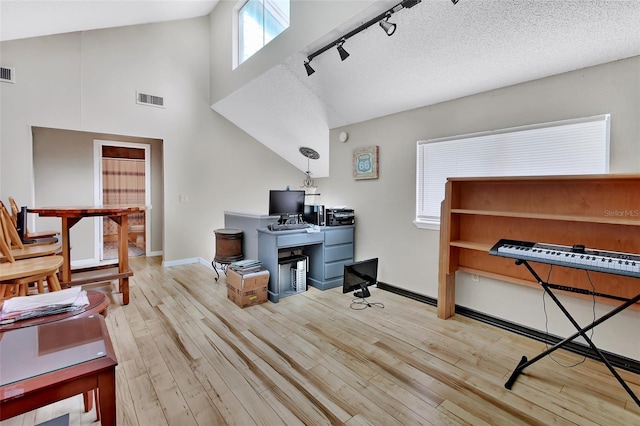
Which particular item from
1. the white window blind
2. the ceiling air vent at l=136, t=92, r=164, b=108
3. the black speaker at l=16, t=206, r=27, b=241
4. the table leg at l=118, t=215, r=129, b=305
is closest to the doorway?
the ceiling air vent at l=136, t=92, r=164, b=108

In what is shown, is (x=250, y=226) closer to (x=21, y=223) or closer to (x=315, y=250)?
(x=315, y=250)

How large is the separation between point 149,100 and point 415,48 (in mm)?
4085

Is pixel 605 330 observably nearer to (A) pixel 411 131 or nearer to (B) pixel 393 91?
(A) pixel 411 131

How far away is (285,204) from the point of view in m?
3.74

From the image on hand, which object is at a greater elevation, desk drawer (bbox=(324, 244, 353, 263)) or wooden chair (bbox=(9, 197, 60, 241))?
wooden chair (bbox=(9, 197, 60, 241))

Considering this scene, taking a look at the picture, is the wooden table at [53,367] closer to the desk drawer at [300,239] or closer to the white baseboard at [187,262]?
the desk drawer at [300,239]

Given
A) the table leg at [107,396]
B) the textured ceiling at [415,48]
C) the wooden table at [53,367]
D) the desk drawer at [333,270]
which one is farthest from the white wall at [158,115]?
the table leg at [107,396]

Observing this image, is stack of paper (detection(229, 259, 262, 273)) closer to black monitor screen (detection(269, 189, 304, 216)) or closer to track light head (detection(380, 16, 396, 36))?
black monitor screen (detection(269, 189, 304, 216))

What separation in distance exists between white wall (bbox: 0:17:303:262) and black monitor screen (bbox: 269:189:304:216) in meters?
2.12

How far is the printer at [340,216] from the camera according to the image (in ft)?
12.5

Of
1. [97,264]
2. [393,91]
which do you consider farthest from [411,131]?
[97,264]

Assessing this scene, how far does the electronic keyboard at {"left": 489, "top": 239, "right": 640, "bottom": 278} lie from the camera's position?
1638 millimetres

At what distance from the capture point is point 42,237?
12.1ft

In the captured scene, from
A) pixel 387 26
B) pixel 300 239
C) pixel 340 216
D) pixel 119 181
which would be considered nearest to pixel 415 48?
pixel 387 26
